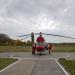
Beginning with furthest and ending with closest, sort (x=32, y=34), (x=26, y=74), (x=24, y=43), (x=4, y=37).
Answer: (x=4, y=37), (x=24, y=43), (x=32, y=34), (x=26, y=74)

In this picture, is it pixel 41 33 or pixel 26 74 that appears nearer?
pixel 26 74

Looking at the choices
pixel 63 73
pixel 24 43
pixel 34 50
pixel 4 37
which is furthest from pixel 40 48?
pixel 4 37

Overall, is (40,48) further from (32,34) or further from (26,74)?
(26,74)

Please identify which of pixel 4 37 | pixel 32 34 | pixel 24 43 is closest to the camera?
pixel 32 34

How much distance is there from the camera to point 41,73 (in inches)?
737

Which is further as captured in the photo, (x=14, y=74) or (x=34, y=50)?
(x=34, y=50)

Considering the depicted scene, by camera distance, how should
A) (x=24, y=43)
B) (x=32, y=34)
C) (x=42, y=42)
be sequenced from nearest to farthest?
(x=32, y=34), (x=42, y=42), (x=24, y=43)

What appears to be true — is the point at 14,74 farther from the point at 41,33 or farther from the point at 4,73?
the point at 41,33

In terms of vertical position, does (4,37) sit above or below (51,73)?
above

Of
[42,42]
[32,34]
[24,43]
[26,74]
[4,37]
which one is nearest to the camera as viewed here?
[26,74]

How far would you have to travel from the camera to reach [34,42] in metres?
46.5

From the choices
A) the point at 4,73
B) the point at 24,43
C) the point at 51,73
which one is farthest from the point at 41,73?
the point at 24,43

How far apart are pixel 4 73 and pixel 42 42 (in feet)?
88.2

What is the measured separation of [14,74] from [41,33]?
26939 mm
